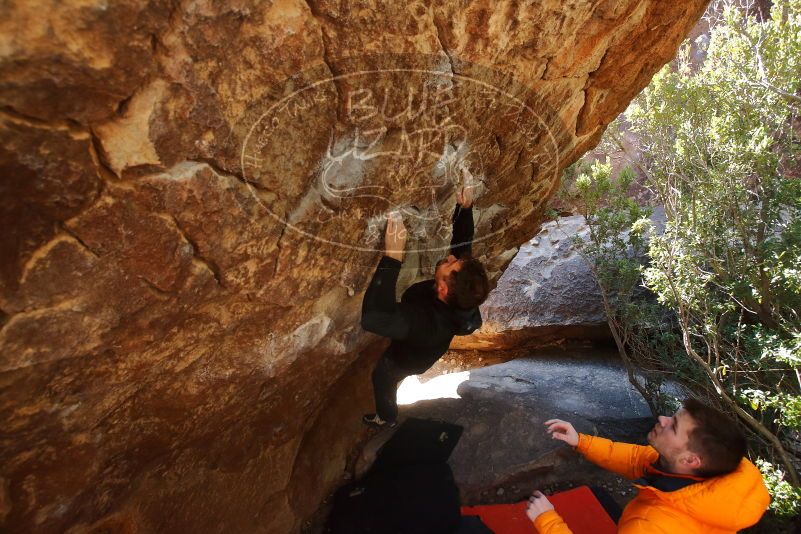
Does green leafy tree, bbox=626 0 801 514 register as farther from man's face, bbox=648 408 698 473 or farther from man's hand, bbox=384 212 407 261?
man's hand, bbox=384 212 407 261

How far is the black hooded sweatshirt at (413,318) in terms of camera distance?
2.65 m

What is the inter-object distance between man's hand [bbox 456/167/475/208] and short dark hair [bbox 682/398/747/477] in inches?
78.3

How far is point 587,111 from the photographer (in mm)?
3496

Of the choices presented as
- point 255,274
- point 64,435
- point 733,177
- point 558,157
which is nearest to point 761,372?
point 733,177

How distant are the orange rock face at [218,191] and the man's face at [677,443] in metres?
2.03

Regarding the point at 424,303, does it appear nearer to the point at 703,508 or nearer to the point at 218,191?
the point at 218,191

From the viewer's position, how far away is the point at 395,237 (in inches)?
115

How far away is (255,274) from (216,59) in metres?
1.11

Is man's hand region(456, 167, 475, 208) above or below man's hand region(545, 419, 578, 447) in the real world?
above

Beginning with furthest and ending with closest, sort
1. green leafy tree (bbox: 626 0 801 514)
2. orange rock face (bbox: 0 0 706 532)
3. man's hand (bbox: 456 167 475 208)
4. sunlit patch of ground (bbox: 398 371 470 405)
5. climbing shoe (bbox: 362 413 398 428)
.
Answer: sunlit patch of ground (bbox: 398 371 470 405), climbing shoe (bbox: 362 413 398 428), green leafy tree (bbox: 626 0 801 514), man's hand (bbox: 456 167 475 208), orange rock face (bbox: 0 0 706 532)

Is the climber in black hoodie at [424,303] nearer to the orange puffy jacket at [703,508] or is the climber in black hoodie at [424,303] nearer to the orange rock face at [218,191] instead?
the orange rock face at [218,191]

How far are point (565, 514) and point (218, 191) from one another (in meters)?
3.69

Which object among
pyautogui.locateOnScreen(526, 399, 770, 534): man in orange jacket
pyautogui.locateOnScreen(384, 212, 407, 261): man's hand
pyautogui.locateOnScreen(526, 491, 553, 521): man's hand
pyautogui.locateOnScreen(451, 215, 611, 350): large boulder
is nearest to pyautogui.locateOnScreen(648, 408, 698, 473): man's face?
pyautogui.locateOnScreen(526, 399, 770, 534): man in orange jacket

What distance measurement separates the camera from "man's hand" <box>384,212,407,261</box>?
9.18ft
